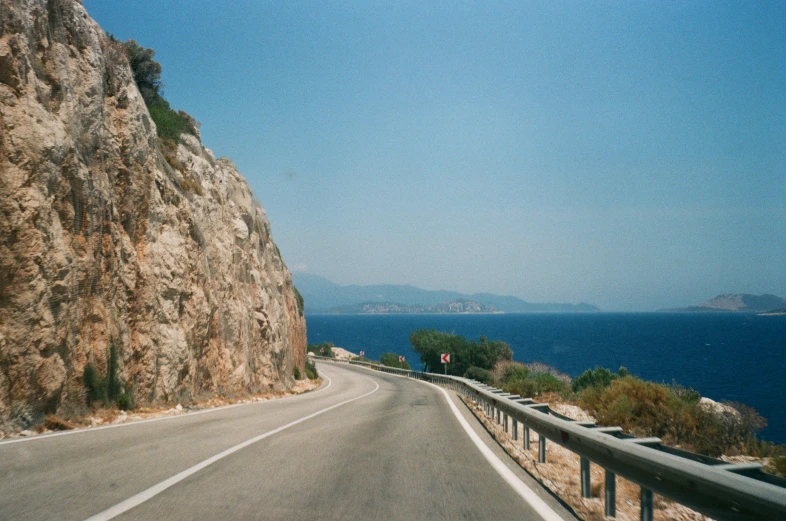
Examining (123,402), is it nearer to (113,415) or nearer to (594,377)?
(113,415)

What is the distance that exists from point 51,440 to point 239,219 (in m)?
20.4

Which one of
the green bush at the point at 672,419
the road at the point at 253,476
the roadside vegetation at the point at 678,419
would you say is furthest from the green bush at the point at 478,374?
the road at the point at 253,476

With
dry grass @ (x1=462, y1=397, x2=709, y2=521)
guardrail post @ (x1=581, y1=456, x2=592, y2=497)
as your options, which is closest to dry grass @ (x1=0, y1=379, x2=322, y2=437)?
dry grass @ (x1=462, y1=397, x2=709, y2=521)

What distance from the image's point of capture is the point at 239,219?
28.9 m

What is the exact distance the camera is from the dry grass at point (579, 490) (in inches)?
229

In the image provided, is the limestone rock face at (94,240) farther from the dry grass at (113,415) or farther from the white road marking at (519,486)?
the white road marking at (519,486)

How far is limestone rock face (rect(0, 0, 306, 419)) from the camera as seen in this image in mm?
11625

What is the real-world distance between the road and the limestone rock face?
8.89 feet

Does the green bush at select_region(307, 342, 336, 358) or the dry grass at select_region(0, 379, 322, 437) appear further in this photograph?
the green bush at select_region(307, 342, 336, 358)

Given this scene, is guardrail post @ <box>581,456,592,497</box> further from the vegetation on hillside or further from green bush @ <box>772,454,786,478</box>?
the vegetation on hillside

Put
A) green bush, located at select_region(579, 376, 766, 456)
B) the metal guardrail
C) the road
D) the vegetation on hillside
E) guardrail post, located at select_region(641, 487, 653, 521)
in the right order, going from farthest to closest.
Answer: the vegetation on hillside
green bush, located at select_region(579, 376, 766, 456)
the road
guardrail post, located at select_region(641, 487, 653, 521)
the metal guardrail

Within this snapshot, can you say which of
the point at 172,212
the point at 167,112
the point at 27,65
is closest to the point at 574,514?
the point at 27,65

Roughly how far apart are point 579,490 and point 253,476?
359 centimetres

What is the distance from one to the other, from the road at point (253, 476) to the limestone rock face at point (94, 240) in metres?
2.71
